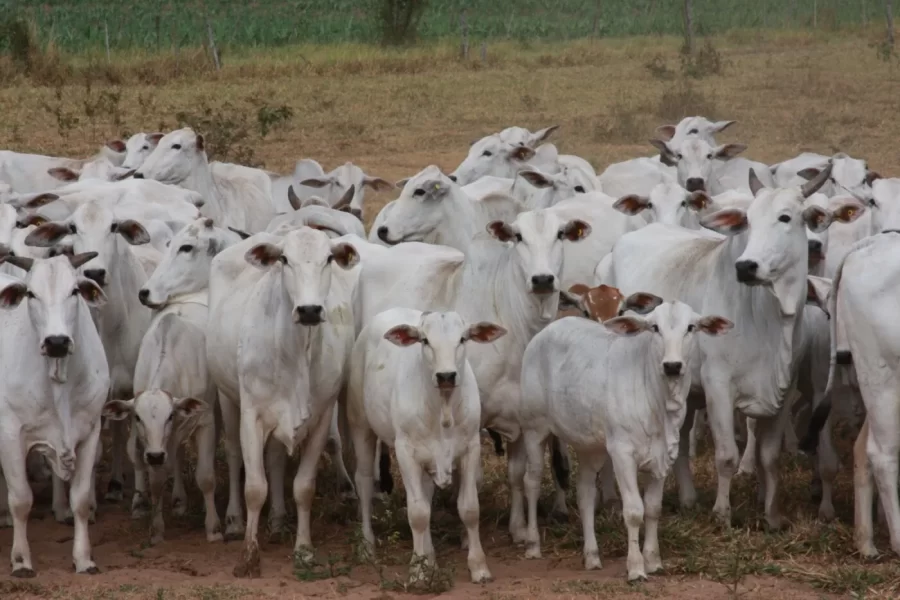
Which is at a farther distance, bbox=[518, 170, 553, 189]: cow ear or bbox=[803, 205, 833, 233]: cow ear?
bbox=[518, 170, 553, 189]: cow ear

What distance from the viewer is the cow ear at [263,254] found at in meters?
7.68

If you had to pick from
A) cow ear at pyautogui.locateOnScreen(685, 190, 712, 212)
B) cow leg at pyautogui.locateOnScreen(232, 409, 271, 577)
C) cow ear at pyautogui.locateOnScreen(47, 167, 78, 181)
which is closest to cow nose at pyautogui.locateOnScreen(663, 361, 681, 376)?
cow leg at pyautogui.locateOnScreen(232, 409, 271, 577)

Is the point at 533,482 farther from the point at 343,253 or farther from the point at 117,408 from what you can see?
the point at 117,408

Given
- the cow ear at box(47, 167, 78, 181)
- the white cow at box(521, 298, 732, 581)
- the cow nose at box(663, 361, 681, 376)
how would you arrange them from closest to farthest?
the cow nose at box(663, 361, 681, 376), the white cow at box(521, 298, 732, 581), the cow ear at box(47, 167, 78, 181)

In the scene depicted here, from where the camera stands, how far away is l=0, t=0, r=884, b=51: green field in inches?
1207

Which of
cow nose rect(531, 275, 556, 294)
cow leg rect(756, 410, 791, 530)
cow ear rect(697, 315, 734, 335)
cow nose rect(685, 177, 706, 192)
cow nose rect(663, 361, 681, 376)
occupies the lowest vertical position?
cow leg rect(756, 410, 791, 530)

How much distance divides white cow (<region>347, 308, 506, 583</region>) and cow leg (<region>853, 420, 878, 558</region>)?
1.72m

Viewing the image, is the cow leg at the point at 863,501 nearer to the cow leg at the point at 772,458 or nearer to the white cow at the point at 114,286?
the cow leg at the point at 772,458

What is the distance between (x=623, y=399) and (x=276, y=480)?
211cm

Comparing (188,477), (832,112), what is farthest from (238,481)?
(832,112)

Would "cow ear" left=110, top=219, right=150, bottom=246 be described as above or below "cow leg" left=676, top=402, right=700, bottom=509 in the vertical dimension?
above

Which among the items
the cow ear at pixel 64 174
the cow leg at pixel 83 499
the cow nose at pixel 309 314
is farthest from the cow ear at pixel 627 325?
the cow ear at pixel 64 174

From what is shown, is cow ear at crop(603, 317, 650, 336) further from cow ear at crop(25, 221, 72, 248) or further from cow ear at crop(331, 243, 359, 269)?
cow ear at crop(25, 221, 72, 248)

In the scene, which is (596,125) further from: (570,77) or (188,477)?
(188,477)
